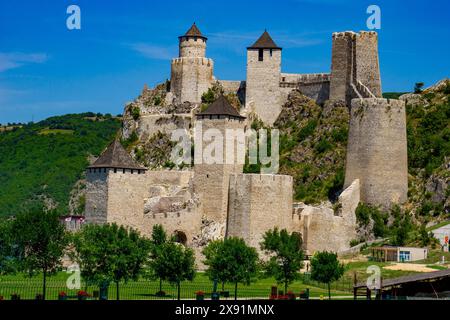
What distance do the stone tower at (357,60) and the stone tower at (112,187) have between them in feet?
51.7

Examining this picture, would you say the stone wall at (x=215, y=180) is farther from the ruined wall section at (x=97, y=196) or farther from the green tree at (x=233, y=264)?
the green tree at (x=233, y=264)

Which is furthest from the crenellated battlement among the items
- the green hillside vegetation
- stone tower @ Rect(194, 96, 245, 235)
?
stone tower @ Rect(194, 96, 245, 235)

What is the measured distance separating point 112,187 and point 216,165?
6043 mm

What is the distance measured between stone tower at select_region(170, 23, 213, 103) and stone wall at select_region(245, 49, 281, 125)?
3200 millimetres

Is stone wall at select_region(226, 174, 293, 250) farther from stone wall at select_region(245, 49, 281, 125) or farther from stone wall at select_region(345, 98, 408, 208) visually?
stone wall at select_region(245, 49, 281, 125)

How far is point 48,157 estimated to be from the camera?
121562 mm

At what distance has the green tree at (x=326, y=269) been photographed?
59.1 meters

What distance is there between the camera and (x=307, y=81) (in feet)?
278

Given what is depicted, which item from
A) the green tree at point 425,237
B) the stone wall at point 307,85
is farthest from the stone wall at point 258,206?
the stone wall at point 307,85

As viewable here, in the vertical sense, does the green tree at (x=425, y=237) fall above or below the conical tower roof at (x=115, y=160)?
below

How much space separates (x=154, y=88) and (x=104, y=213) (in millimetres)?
20511
